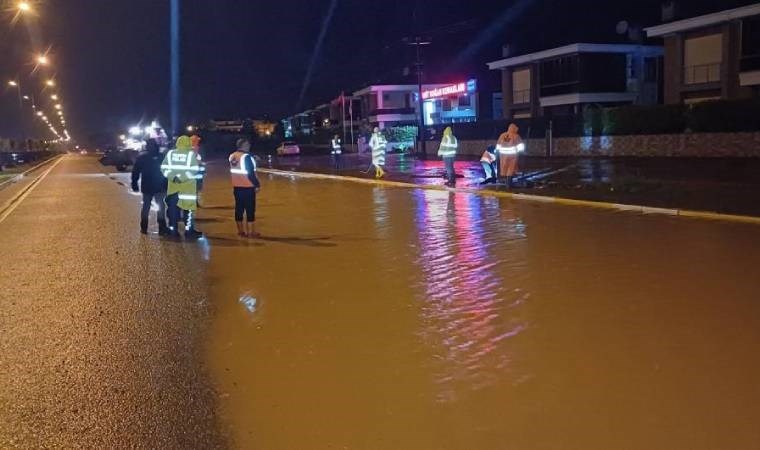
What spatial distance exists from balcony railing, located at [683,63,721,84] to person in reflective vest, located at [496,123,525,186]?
952 inches

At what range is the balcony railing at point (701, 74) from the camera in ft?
124

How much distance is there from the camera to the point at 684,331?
20.1 feet

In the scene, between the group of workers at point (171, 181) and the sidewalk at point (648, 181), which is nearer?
the group of workers at point (171, 181)

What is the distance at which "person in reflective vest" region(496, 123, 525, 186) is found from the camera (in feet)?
60.6

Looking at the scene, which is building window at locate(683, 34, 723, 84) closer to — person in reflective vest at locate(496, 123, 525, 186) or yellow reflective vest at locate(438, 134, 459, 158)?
yellow reflective vest at locate(438, 134, 459, 158)

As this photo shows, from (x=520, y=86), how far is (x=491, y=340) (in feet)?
166

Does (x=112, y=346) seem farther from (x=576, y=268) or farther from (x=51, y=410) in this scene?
(x=576, y=268)

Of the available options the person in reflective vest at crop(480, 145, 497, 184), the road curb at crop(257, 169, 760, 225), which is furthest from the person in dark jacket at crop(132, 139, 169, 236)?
the person in reflective vest at crop(480, 145, 497, 184)

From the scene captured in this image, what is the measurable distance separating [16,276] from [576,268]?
7.15m

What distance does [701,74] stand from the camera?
38.8 m

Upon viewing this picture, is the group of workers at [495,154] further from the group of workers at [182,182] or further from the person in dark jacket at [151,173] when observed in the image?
the person in dark jacket at [151,173]

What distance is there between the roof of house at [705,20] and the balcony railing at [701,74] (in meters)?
2.11

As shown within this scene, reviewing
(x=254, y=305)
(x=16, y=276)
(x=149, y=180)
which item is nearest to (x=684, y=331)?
(x=254, y=305)

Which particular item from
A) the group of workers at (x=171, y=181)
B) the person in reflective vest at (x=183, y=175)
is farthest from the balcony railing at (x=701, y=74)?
the person in reflective vest at (x=183, y=175)
